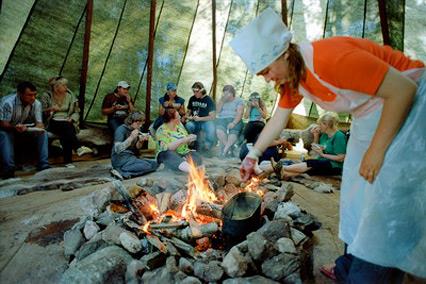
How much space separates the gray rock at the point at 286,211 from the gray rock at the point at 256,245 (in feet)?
1.48

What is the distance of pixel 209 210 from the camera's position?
2316 mm

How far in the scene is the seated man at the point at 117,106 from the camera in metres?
5.38

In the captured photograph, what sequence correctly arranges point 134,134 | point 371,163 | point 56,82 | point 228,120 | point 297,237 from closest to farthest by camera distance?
point 371,163, point 297,237, point 134,134, point 56,82, point 228,120

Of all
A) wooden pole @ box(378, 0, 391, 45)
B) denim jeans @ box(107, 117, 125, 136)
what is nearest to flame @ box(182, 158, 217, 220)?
denim jeans @ box(107, 117, 125, 136)

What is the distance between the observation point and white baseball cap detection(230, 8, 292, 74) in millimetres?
1156

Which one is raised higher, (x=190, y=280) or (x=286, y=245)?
(x=286, y=245)

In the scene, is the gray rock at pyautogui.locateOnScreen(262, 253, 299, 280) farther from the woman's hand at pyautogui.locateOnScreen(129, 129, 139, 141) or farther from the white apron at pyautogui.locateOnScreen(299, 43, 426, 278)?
the woman's hand at pyautogui.locateOnScreen(129, 129, 139, 141)

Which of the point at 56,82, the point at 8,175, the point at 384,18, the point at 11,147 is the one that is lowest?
the point at 8,175

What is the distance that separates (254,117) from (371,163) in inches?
179

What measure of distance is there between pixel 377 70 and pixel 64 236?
204cm

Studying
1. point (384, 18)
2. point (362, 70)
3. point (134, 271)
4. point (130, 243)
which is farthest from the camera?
point (384, 18)

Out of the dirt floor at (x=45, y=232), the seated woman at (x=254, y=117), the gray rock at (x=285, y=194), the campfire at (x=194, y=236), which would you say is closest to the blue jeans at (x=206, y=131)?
the seated woman at (x=254, y=117)

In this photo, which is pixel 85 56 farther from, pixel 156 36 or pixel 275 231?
pixel 275 231

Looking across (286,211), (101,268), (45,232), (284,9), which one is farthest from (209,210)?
(284,9)
